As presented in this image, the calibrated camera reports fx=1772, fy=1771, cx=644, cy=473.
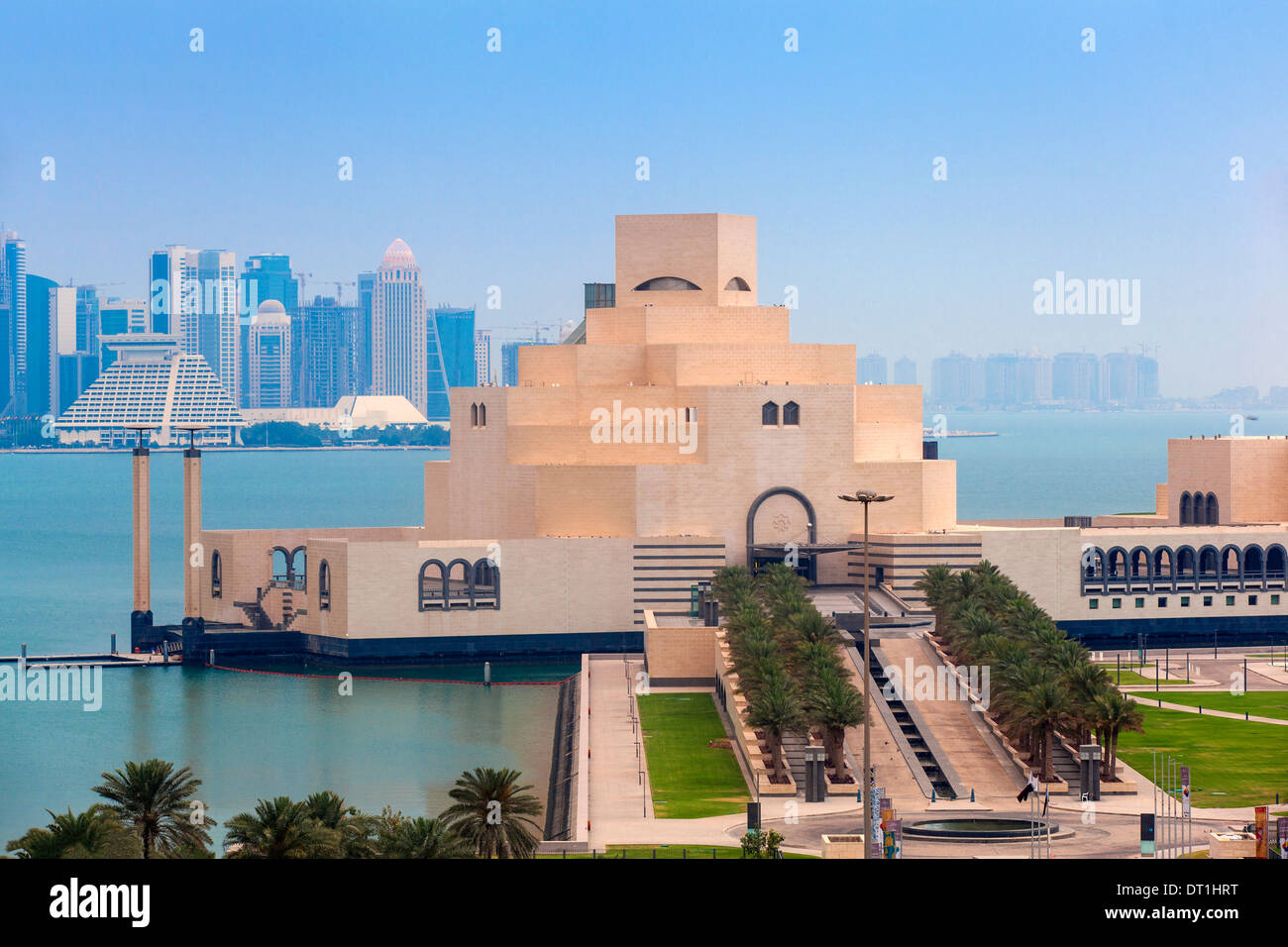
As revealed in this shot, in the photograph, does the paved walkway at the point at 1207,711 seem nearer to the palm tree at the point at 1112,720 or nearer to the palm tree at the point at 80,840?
the palm tree at the point at 1112,720

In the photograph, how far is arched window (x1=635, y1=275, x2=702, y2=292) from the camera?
88.8 m

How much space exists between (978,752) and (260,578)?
147ft

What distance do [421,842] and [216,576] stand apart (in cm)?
5743

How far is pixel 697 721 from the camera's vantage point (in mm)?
59375

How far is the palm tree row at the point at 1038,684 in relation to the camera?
1823 inches

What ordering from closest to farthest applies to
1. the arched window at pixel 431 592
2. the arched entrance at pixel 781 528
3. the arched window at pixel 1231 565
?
the arched window at pixel 431 592
the arched entrance at pixel 781 528
the arched window at pixel 1231 565

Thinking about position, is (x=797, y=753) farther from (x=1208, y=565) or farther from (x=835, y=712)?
(x=1208, y=565)

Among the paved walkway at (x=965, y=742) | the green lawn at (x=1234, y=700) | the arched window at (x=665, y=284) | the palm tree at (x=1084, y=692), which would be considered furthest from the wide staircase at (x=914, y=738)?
the arched window at (x=665, y=284)

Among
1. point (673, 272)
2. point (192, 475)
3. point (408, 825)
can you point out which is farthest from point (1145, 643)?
point (408, 825)

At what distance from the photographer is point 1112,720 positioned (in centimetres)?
4594

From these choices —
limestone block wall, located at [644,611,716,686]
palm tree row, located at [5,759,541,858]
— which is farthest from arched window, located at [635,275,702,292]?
palm tree row, located at [5,759,541,858]

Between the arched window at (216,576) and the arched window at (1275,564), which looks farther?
the arched window at (1275,564)

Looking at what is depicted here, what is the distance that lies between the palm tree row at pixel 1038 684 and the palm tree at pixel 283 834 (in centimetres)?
2108
